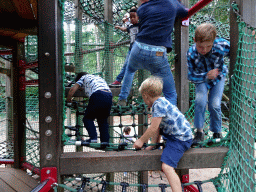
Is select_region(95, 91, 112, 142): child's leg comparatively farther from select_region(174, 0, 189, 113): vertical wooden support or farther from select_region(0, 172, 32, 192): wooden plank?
select_region(0, 172, 32, 192): wooden plank

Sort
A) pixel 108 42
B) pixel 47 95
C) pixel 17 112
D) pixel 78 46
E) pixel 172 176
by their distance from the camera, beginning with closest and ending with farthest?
pixel 47 95 < pixel 172 176 < pixel 17 112 < pixel 108 42 < pixel 78 46

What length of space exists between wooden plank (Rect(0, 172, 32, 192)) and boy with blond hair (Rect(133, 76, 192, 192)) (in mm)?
1132

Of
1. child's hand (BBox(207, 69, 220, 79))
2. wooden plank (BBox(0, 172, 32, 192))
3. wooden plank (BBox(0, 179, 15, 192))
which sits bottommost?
wooden plank (BBox(0, 172, 32, 192))

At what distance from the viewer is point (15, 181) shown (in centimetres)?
205

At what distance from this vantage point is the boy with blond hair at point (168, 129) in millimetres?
1322

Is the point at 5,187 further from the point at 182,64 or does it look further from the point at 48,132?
the point at 182,64

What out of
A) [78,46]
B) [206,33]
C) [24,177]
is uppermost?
[78,46]

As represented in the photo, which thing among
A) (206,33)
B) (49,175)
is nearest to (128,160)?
(49,175)

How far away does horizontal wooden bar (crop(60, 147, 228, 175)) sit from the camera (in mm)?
1273

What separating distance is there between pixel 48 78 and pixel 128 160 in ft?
2.10

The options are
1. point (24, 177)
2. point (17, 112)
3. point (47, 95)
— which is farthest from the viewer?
point (17, 112)

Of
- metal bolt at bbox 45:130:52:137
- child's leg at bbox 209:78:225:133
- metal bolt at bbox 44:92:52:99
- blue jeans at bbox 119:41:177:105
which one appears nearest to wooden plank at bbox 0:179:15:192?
metal bolt at bbox 45:130:52:137

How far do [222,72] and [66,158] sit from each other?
121cm

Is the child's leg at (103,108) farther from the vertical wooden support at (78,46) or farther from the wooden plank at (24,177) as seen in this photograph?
the vertical wooden support at (78,46)
